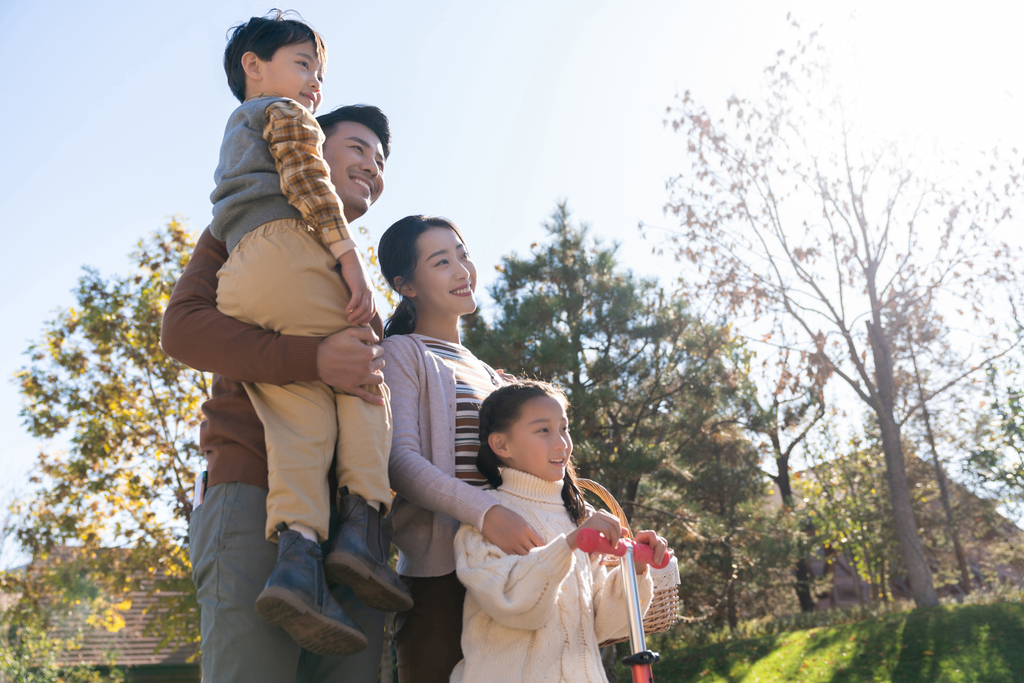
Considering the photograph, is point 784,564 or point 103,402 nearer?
point 103,402

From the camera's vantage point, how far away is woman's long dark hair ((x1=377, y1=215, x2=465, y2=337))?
2.56 m

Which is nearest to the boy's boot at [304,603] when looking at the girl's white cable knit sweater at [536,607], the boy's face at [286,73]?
the girl's white cable knit sweater at [536,607]

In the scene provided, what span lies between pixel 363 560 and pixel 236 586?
27 cm

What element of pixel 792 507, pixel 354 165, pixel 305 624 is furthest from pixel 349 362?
pixel 792 507

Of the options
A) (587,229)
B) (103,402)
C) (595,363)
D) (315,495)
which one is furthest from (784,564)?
(315,495)

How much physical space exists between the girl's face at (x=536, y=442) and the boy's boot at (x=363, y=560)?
2.03 feet

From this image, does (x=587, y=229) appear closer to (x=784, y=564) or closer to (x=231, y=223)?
(x=784, y=564)

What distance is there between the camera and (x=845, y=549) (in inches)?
754

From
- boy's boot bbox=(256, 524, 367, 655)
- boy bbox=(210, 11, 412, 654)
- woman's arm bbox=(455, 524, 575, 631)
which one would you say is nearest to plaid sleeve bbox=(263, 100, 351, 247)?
boy bbox=(210, 11, 412, 654)

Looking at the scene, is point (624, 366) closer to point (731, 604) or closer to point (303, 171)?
point (731, 604)

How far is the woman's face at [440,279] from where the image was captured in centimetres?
251

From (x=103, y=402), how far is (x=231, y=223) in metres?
10.9

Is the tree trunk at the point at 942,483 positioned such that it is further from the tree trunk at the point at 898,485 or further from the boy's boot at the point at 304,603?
the boy's boot at the point at 304,603

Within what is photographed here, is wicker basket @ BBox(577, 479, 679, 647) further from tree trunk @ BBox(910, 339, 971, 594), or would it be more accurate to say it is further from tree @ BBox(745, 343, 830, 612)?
tree trunk @ BBox(910, 339, 971, 594)
